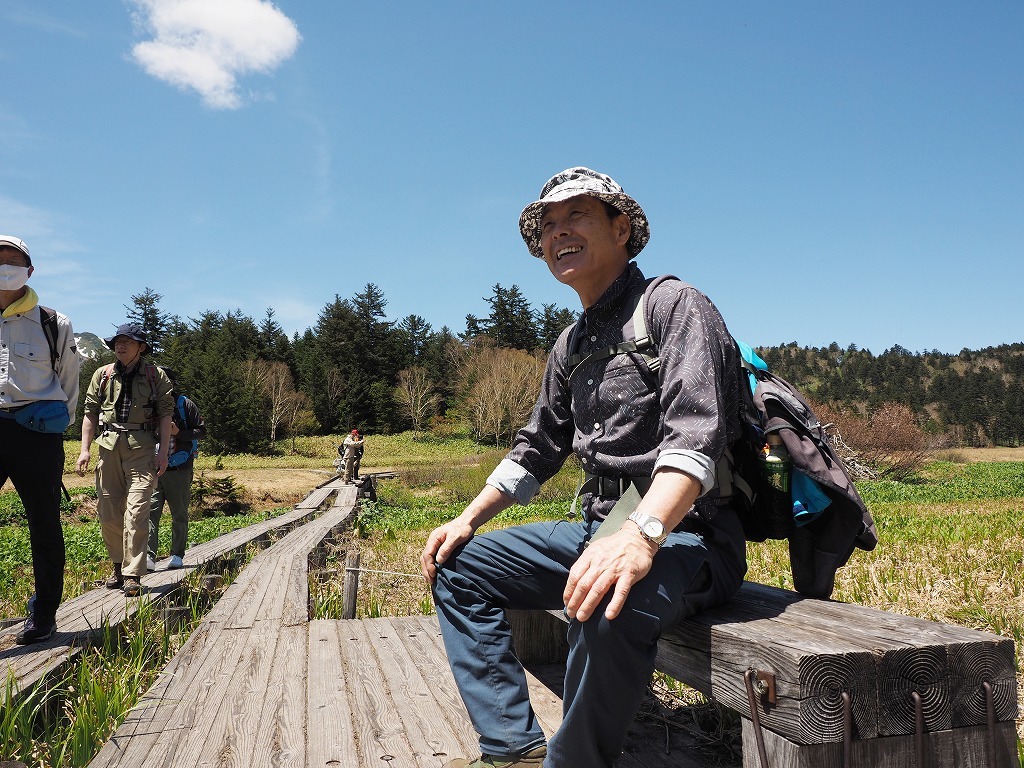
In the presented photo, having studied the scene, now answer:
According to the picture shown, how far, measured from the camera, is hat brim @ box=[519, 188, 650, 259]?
2.17m

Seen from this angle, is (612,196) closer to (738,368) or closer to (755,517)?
(738,368)

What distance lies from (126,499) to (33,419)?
1886mm

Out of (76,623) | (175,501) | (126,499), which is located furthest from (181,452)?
(76,623)

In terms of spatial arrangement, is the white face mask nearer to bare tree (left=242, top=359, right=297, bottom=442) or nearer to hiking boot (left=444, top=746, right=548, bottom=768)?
hiking boot (left=444, top=746, right=548, bottom=768)

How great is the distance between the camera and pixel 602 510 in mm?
2088

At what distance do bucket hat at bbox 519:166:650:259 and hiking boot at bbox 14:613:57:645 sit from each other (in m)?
3.63

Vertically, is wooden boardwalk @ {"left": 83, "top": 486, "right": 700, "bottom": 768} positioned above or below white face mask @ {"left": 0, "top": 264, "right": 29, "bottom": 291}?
below

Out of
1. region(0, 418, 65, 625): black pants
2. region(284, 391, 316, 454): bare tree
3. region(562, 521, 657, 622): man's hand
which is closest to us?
region(562, 521, 657, 622): man's hand

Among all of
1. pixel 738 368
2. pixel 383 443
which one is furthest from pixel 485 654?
pixel 383 443

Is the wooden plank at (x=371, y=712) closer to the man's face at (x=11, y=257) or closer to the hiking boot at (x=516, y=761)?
the hiking boot at (x=516, y=761)

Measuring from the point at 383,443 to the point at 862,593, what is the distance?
167ft

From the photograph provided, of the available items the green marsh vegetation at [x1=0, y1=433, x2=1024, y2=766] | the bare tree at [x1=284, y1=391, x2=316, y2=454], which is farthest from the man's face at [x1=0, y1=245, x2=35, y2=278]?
the bare tree at [x1=284, y1=391, x2=316, y2=454]

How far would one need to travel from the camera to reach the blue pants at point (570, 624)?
59.6 inches

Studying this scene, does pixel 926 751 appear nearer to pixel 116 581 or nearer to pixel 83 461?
pixel 83 461
